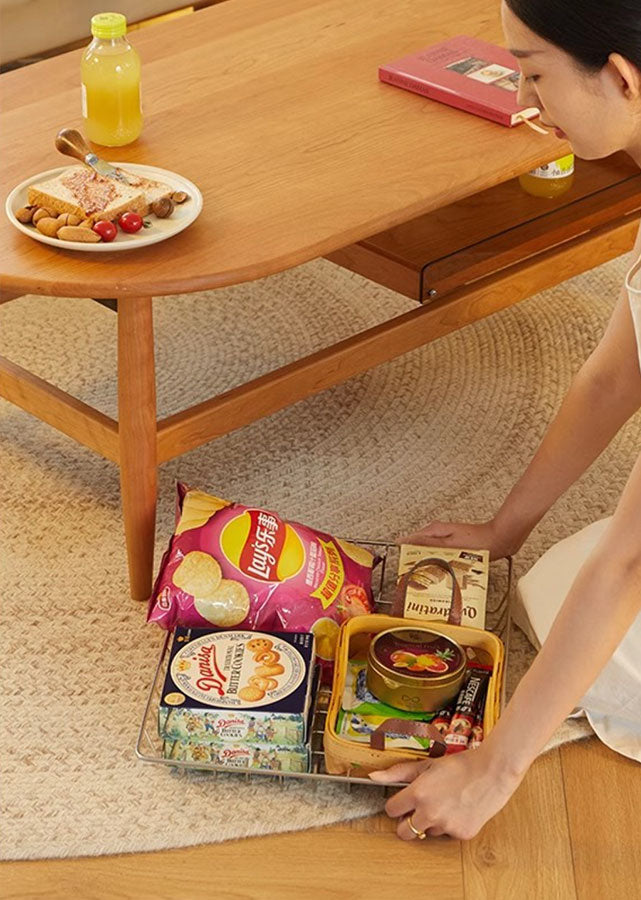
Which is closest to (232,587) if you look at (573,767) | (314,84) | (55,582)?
(55,582)

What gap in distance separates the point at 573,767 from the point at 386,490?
60 centimetres

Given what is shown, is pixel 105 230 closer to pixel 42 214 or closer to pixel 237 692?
pixel 42 214

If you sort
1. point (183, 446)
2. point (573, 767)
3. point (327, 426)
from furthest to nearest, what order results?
point (327, 426) → point (183, 446) → point (573, 767)

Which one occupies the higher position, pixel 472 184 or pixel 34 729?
pixel 472 184

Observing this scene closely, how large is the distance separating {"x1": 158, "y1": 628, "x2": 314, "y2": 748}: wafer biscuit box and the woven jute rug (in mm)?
84

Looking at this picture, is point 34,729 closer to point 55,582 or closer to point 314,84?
point 55,582

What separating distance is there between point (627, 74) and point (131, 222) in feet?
2.11

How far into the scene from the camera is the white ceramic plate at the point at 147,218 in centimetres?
171

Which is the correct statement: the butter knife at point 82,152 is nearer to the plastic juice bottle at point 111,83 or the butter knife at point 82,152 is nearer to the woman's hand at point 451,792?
the plastic juice bottle at point 111,83

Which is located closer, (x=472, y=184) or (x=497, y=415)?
(x=472, y=184)

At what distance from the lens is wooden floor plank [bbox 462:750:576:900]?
1.53 meters

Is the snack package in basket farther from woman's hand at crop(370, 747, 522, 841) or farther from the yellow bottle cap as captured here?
the yellow bottle cap

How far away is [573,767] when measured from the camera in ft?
5.53

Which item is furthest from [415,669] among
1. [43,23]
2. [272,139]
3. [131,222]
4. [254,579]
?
[43,23]
